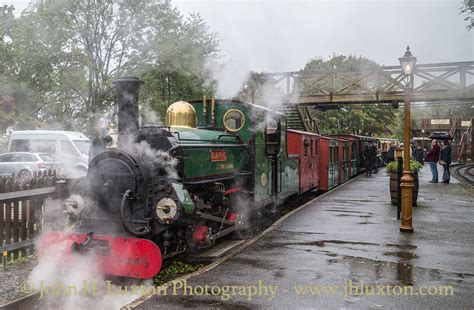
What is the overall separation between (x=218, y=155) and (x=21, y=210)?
3.39 meters

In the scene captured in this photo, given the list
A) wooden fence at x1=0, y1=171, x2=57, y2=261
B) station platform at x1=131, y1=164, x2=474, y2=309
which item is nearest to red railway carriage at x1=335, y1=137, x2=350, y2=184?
station platform at x1=131, y1=164, x2=474, y2=309

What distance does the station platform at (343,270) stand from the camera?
4.77m

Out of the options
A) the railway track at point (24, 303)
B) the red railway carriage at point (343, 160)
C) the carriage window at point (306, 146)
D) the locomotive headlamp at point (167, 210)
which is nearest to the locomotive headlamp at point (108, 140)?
the locomotive headlamp at point (167, 210)

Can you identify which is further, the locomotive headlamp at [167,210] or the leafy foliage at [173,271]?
the leafy foliage at [173,271]

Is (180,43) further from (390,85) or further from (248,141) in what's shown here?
(248,141)

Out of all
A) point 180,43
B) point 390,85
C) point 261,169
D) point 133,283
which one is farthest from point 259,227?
point 180,43

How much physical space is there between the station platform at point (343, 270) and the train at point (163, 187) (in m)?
0.79

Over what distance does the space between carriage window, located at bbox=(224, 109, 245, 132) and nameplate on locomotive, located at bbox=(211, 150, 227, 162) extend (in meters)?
1.03

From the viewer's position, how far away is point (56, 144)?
1747 centimetres

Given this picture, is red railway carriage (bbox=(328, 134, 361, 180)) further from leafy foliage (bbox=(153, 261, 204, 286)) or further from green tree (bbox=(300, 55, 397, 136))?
leafy foliage (bbox=(153, 261, 204, 286))

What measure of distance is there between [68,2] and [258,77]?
1144 cm

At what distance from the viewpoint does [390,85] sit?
16188 mm

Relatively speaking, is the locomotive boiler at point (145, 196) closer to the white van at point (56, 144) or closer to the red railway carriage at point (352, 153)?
the white van at point (56, 144)

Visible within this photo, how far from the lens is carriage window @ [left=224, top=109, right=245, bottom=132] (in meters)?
8.63
